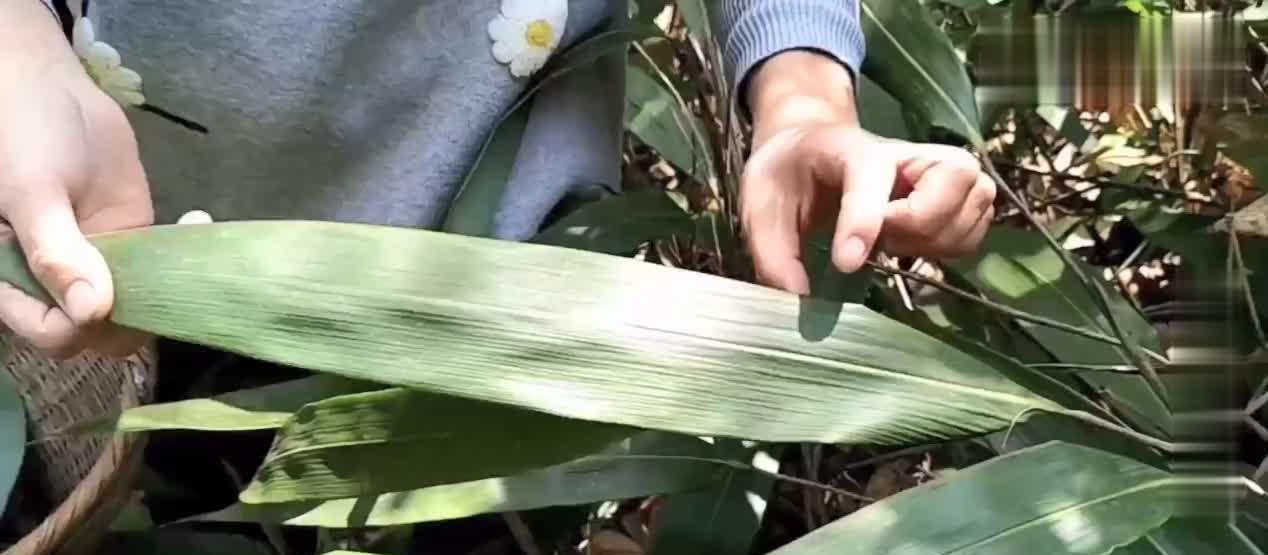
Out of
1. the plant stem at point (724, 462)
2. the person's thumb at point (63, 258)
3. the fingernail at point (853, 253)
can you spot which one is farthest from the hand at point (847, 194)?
the person's thumb at point (63, 258)

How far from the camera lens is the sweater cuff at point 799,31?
1.74 feet

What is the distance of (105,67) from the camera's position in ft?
1.88

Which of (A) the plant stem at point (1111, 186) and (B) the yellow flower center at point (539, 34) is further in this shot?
(A) the plant stem at point (1111, 186)

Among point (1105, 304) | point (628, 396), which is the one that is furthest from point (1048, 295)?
point (628, 396)

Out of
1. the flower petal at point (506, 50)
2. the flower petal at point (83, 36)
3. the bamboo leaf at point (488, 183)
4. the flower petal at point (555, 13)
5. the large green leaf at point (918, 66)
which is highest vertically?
the flower petal at point (83, 36)

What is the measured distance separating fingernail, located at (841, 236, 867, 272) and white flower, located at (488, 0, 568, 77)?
0.82 ft

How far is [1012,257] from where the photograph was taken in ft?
2.18

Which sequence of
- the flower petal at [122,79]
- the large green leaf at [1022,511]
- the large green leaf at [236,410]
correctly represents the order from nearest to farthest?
the large green leaf at [1022,511], the large green leaf at [236,410], the flower petal at [122,79]

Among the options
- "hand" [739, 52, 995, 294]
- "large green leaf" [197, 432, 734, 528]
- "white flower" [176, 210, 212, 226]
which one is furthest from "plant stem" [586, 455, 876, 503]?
"white flower" [176, 210, 212, 226]

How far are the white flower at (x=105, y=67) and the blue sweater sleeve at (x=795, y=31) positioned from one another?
0.27 meters

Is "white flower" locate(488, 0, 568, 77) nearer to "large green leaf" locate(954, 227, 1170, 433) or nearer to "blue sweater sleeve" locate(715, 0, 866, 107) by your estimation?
"blue sweater sleeve" locate(715, 0, 866, 107)

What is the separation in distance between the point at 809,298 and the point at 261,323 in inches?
6.6

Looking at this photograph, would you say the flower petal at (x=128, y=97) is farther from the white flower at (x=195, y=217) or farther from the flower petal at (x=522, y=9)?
the flower petal at (x=522, y=9)

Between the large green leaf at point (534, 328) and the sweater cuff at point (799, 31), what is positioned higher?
the sweater cuff at point (799, 31)
